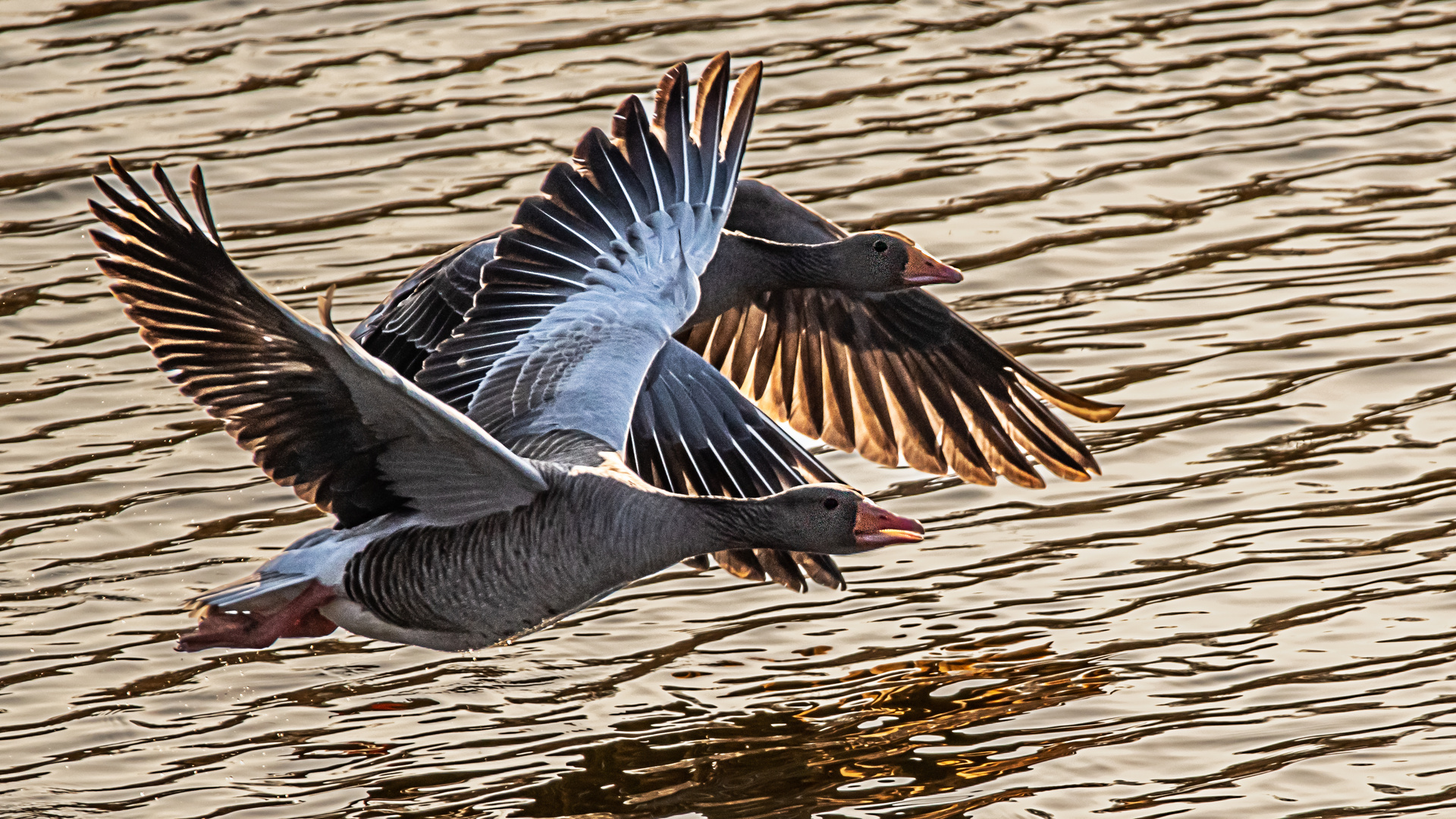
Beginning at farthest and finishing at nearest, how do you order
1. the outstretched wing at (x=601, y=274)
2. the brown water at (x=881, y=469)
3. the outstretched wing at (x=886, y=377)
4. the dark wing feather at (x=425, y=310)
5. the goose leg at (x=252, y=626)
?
the outstretched wing at (x=886, y=377)
the dark wing feather at (x=425, y=310)
the outstretched wing at (x=601, y=274)
the brown water at (x=881, y=469)
the goose leg at (x=252, y=626)

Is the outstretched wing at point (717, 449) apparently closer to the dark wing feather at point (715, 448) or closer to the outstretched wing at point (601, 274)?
the dark wing feather at point (715, 448)

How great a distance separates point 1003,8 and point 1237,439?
20.7 ft

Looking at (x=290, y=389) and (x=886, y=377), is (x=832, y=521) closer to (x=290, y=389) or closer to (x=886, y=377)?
(x=290, y=389)

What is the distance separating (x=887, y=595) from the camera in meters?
8.99

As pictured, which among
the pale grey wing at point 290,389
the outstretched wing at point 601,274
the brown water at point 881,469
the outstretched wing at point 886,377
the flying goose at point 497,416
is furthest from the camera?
the outstretched wing at point 886,377

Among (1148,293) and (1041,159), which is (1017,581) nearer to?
(1148,293)

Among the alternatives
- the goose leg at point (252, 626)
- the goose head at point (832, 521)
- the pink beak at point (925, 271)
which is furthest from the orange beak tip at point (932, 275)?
the goose leg at point (252, 626)

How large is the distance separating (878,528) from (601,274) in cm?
176

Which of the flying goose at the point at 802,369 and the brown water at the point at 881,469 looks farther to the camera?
the flying goose at the point at 802,369

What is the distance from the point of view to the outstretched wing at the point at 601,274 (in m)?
8.02

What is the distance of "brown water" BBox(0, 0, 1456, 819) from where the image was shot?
7.62 m

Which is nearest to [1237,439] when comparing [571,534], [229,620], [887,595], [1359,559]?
[1359,559]

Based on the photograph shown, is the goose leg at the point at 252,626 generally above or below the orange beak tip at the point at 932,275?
below

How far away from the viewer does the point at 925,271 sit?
31.7 ft
